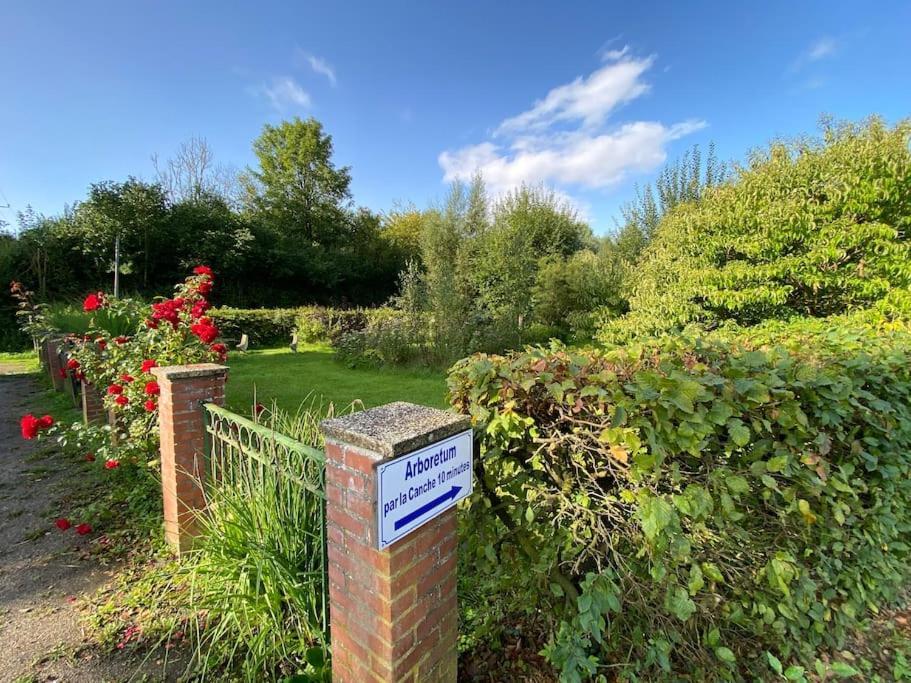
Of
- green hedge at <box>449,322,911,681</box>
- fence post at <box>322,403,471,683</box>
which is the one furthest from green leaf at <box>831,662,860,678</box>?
fence post at <box>322,403,471,683</box>

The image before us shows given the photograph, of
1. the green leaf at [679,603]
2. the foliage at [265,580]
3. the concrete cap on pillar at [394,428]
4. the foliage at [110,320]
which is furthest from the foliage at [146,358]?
the green leaf at [679,603]

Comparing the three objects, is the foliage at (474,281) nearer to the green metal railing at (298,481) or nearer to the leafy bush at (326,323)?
the leafy bush at (326,323)

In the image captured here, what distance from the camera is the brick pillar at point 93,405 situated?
14.6ft

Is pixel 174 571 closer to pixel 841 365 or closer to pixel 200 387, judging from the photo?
pixel 200 387

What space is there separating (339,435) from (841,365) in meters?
2.29

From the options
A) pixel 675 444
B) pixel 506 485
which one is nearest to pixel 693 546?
pixel 675 444

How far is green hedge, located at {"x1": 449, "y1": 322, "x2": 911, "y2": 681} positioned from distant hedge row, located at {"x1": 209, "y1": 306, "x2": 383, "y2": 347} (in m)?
12.9

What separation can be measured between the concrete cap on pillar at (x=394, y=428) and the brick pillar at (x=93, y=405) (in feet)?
15.1

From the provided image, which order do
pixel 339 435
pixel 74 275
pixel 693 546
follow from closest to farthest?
pixel 339 435 < pixel 693 546 < pixel 74 275

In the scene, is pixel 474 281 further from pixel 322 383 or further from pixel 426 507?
pixel 426 507

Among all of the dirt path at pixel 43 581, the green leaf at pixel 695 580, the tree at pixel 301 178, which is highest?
the tree at pixel 301 178

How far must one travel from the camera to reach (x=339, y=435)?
133cm

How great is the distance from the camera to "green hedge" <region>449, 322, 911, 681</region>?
56.3 inches

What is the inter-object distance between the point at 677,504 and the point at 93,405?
5.60 meters
